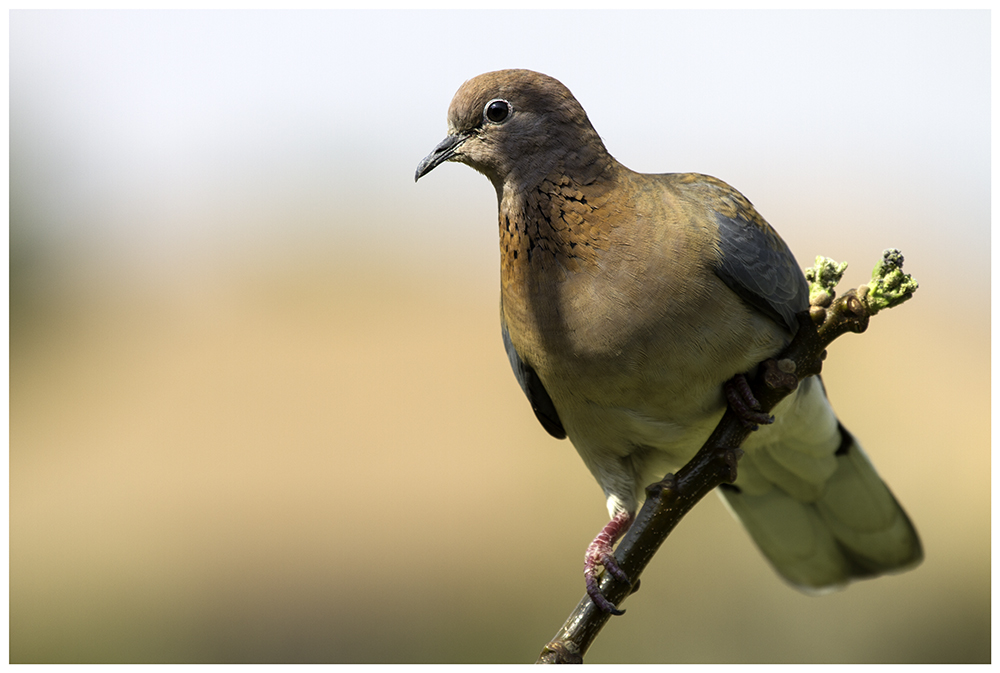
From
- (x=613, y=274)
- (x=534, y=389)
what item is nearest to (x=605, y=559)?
(x=534, y=389)

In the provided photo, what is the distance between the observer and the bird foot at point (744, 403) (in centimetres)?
245

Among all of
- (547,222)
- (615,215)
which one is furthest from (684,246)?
(547,222)

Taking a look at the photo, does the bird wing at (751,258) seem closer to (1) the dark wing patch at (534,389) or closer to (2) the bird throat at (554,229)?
(2) the bird throat at (554,229)

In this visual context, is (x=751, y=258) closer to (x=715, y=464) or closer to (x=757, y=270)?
(x=757, y=270)

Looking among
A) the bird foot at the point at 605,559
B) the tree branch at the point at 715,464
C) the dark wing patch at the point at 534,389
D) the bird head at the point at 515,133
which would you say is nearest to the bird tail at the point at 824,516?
the bird foot at the point at 605,559

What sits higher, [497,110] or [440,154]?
[497,110]

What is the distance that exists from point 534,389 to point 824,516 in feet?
5.25

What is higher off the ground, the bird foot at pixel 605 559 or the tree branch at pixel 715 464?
the tree branch at pixel 715 464

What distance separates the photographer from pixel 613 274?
8.39 feet

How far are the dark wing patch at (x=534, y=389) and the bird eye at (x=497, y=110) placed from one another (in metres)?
0.73

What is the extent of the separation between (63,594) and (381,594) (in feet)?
9.25

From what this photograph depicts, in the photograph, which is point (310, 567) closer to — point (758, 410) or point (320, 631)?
point (320, 631)

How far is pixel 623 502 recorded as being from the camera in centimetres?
324

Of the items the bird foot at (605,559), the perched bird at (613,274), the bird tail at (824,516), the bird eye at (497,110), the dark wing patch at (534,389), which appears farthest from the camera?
the bird tail at (824,516)
